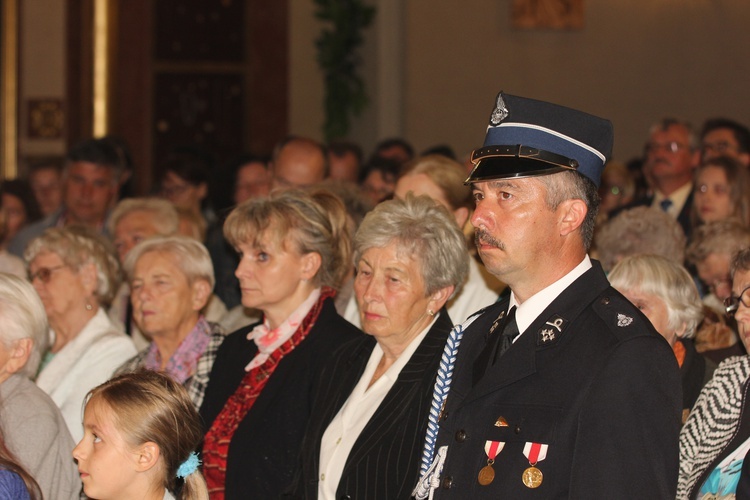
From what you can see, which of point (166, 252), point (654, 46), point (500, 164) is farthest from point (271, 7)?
point (500, 164)

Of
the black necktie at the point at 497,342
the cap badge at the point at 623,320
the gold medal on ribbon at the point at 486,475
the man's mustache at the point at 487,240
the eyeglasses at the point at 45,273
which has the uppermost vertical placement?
the man's mustache at the point at 487,240

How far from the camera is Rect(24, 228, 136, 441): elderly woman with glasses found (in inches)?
169

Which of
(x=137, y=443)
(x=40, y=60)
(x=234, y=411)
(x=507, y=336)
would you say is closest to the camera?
(x=507, y=336)

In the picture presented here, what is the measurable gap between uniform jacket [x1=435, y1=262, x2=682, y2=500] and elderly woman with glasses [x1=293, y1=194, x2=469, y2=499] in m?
0.74

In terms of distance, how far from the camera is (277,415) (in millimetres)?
3641

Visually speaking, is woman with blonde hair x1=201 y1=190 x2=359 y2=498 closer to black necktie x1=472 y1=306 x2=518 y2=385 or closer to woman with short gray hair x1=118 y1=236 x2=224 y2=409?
woman with short gray hair x1=118 y1=236 x2=224 y2=409

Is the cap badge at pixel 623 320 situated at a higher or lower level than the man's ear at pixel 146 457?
higher

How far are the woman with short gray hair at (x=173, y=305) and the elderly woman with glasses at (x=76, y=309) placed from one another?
0.43 ft

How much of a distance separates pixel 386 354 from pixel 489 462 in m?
1.19

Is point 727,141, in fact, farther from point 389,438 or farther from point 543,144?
point 543,144

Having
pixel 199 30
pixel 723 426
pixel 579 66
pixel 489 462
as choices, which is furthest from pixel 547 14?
pixel 489 462

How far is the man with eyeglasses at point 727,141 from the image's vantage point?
693cm

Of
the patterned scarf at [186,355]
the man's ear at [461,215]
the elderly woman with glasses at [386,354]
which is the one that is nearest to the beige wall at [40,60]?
the patterned scarf at [186,355]

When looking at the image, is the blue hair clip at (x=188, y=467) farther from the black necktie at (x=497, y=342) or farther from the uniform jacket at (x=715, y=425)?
the uniform jacket at (x=715, y=425)
